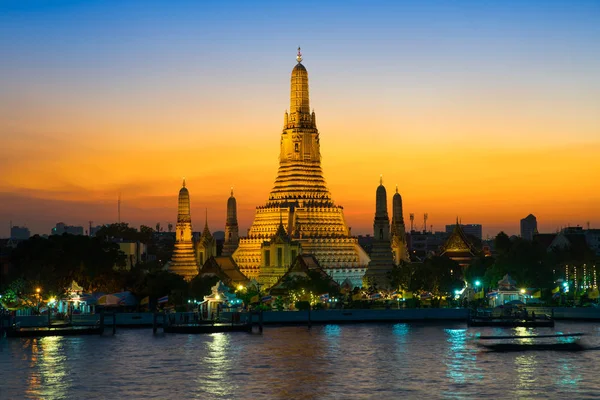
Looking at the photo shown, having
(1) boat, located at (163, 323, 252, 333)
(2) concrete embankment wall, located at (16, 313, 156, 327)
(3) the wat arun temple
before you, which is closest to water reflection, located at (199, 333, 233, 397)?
(1) boat, located at (163, 323, 252, 333)

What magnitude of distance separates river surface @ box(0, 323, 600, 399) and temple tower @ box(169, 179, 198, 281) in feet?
141

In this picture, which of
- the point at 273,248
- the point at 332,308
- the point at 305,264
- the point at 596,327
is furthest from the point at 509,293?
the point at 273,248

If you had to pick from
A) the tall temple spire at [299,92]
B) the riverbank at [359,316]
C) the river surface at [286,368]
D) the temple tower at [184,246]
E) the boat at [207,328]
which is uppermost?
the tall temple spire at [299,92]

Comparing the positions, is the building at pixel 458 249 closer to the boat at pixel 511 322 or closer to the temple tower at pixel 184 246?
the temple tower at pixel 184 246

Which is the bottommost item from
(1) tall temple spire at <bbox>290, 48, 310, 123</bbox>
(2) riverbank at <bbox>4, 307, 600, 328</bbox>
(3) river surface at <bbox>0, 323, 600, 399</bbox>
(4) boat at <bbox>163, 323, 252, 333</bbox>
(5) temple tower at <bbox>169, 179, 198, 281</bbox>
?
(3) river surface at <bbox>0, 323, 600, 399</bbox>

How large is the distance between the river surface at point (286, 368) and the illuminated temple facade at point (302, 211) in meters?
43.5

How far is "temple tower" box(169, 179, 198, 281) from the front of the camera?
13075 cm

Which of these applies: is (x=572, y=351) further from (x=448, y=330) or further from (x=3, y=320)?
(x=3, y=320)

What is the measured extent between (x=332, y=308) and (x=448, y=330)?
58.6 feet

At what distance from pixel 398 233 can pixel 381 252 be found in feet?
72.2

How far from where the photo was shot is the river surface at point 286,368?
186 feet

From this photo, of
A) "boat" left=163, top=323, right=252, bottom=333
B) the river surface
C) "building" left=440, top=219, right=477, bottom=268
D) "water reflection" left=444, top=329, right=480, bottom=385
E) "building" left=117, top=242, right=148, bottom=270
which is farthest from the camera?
"building" left=117, top=242, right=148, bottom=270

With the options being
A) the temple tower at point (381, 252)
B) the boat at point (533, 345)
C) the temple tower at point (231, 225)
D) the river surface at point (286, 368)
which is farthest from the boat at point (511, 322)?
the temple tower at point (231, 225)

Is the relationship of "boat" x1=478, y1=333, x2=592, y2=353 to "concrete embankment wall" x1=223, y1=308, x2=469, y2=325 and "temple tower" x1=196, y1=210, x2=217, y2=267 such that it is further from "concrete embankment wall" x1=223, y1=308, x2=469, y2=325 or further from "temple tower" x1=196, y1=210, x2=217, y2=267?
"temple tower" x1=196, y1=210, x2=217, y2=267
